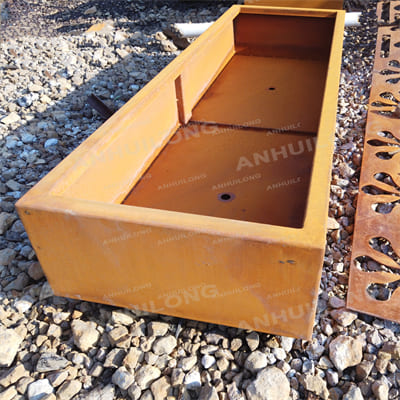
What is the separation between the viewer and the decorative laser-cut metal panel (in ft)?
7.51

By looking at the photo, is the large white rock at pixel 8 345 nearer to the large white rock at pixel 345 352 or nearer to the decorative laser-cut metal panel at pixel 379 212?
the large white rock at pixel 345 352

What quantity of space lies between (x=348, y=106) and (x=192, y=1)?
4948 millimetres

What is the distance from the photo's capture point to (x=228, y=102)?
12.8 ft

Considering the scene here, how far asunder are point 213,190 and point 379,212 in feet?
3.85

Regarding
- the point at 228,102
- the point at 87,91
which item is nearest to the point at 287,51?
the point at 228,102

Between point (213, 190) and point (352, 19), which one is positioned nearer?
point (213, 190)

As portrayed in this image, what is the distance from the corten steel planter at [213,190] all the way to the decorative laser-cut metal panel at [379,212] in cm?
44

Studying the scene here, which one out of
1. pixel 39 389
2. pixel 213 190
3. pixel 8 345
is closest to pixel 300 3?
pixel 213 190

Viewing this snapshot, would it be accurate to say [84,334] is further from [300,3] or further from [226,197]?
[300,3]

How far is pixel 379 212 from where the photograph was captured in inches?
116

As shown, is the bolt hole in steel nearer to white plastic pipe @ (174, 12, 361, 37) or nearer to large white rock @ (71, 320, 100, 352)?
large white rock @ (71, 320, 100, 352)

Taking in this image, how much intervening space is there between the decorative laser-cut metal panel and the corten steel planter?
0.44m

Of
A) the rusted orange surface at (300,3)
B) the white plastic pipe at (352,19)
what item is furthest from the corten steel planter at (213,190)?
the white plastic pipe at (352,19)

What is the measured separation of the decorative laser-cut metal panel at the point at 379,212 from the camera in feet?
7.51
